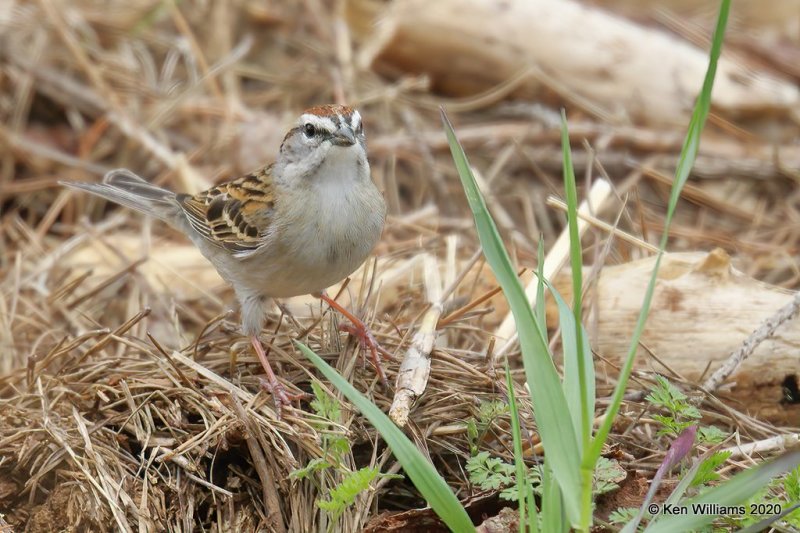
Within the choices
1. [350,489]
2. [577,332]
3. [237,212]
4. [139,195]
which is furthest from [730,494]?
[139,195]

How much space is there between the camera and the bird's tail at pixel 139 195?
561 cm

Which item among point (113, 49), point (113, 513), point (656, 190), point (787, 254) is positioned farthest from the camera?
point (113, 49)

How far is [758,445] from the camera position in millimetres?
3791

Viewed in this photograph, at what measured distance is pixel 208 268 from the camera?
6172 millimetres

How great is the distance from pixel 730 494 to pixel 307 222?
7.34ft

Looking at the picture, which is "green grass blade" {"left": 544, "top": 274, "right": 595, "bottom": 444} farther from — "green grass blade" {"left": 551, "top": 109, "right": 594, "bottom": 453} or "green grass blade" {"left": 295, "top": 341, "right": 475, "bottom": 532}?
"green grass blade" {"left": 295, "top": 341, "right": 475, "bottom": 532}

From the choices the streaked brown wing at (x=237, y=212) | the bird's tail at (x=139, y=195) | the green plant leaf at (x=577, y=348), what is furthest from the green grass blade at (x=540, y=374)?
the bird's tail at (x=139, y=195)

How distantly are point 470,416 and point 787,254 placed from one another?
3036 millimetres

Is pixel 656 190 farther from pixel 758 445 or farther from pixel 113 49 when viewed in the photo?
pixel 113 49

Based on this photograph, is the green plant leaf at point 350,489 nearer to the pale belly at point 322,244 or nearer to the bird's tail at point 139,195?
the pale belly at point 322,244

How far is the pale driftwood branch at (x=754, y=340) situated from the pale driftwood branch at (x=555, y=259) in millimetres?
851

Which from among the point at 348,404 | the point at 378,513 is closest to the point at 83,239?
the point at 348,404

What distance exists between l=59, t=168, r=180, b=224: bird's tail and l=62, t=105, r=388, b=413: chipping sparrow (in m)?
0.93

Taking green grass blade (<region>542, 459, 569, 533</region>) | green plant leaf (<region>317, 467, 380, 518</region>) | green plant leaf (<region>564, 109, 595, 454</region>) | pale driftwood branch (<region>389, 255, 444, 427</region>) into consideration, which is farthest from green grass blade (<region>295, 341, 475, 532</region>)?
pale driftwood branch (<region>389, 255, 444, 427</region>)
